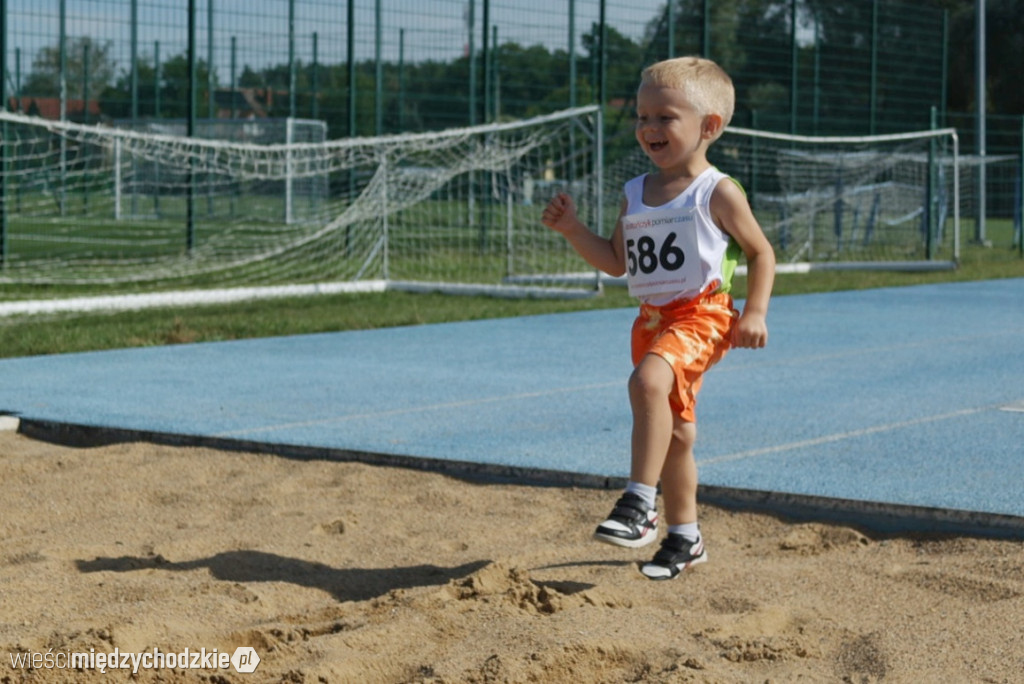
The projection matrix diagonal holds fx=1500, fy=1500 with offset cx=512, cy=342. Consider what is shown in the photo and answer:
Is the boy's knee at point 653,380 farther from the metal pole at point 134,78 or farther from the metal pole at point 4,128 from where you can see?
the metal pole at point 134,78

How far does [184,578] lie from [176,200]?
14.7 m

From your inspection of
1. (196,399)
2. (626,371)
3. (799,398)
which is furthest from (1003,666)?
(626,371)

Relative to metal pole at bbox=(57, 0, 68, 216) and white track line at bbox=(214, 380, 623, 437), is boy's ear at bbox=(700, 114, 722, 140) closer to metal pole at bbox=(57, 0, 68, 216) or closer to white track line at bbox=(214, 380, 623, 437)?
white track line at bbox=(214, 380, 623, 437)

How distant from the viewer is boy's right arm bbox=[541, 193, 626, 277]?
4.27m

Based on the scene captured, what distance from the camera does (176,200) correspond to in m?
18.1

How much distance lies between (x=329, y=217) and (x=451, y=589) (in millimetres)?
14357

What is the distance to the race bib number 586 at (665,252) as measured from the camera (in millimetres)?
4070

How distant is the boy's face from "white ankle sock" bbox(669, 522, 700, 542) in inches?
39.3

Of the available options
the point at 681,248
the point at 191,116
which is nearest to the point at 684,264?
the point at 681,248

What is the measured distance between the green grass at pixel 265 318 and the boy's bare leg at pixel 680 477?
601cm

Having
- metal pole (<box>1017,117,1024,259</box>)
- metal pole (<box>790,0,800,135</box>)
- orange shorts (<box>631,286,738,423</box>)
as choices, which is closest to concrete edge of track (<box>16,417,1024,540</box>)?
orange shorts (<box>631,286,738,423</box>)

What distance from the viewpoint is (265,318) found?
37.7ft

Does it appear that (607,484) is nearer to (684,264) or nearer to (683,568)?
(683,568)

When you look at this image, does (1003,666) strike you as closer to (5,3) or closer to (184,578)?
(184,578)
